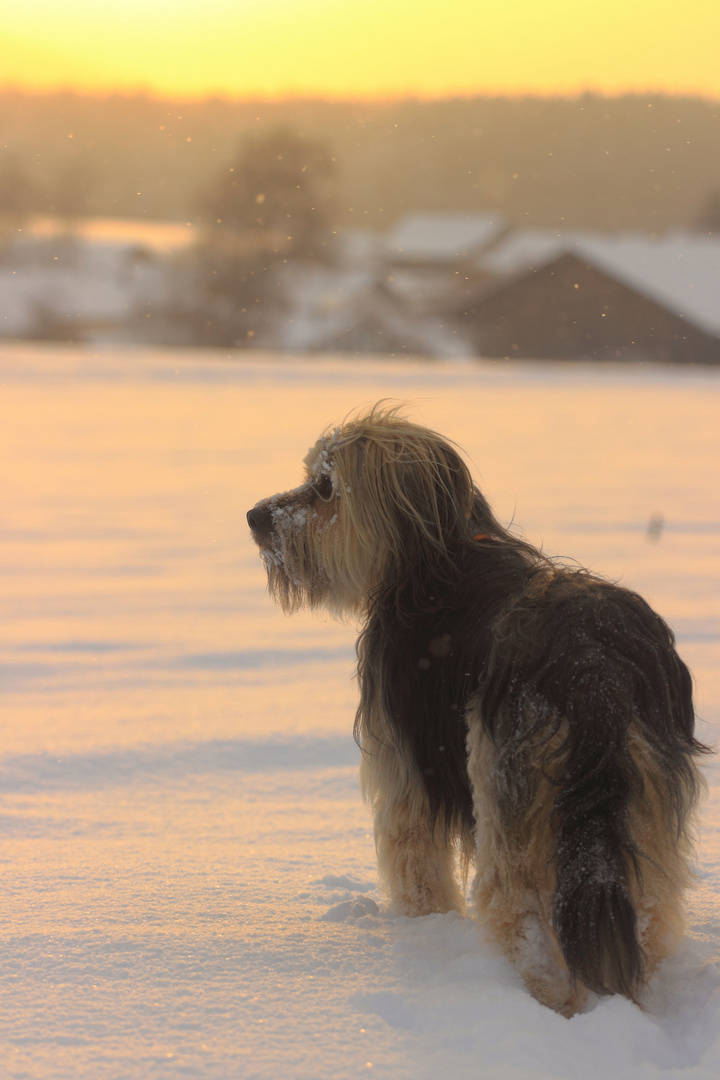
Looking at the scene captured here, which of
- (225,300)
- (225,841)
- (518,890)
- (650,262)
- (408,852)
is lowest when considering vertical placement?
(225,841)

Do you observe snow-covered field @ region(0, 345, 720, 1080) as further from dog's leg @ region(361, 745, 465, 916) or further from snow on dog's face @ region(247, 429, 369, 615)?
snow on dog's face @ region(247, 429, 369, 615)

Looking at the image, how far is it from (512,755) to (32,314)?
45.5 meters

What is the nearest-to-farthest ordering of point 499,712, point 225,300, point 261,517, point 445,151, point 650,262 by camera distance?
point 499,712 < point 261,517 < point 225,300 < point 650,262 < point 445,151

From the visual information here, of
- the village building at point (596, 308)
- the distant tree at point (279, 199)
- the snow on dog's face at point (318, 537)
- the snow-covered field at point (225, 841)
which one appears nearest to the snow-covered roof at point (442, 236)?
the distant tree at point (279, 199)

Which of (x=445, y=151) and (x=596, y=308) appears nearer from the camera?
(x=596, y=308)

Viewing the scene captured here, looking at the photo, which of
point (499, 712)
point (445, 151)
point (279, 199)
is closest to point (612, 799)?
point (499, 712)

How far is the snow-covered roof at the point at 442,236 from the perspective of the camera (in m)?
61.2

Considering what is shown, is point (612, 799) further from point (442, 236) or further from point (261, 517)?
point (442, 236)

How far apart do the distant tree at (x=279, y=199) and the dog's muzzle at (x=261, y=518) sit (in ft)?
153

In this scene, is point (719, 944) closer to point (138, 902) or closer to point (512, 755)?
point (512, 755)

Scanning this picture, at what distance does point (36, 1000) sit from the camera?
90.7 inches

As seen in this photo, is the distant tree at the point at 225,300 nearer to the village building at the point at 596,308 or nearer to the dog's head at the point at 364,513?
the village building at the point at 596,308

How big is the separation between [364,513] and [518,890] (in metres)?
1.00

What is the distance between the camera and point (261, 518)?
288 cm
